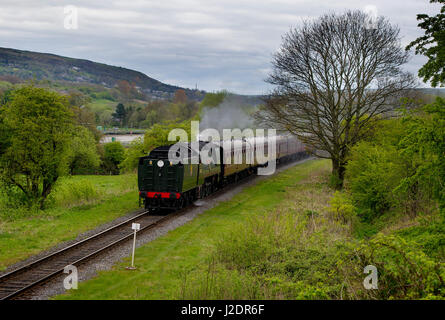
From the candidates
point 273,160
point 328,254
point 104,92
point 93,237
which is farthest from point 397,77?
point 104,92

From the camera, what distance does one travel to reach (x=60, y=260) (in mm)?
13375

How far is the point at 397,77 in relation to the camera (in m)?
26.8

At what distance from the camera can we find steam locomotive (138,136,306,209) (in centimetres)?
2042

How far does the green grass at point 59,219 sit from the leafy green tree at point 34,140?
1.51m

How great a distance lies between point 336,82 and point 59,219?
1865 centimetres

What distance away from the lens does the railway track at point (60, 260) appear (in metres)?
11.1

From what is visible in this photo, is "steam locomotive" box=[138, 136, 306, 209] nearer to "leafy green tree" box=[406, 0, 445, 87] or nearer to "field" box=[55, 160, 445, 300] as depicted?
"field" box=[55, 160, 445, 300]

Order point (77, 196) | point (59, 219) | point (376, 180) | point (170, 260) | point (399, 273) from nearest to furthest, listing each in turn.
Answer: point (399, 273), point (170, 260), point (376, 180), point (59, 219), point (77, 196)

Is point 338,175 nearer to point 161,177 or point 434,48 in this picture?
point 161,177

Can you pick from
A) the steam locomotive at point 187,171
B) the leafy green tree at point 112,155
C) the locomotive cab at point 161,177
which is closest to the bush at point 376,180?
the steam locomotive at point 187,171

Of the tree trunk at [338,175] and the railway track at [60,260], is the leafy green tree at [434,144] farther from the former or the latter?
the tree trunk at [338,175]

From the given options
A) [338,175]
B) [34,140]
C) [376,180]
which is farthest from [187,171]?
[338,175]

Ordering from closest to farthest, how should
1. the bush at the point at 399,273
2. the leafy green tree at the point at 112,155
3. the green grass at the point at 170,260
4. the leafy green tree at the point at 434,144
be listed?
the bush at the point at 399,273 < the leafy green tree at the point at 434,144 < the green grass at the point at 170,260 < the leafy green tree at the point at 112,155

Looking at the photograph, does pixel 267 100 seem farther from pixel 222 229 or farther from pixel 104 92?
pixel 104 92
